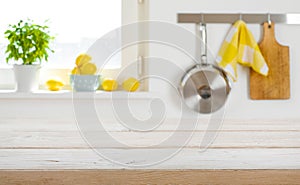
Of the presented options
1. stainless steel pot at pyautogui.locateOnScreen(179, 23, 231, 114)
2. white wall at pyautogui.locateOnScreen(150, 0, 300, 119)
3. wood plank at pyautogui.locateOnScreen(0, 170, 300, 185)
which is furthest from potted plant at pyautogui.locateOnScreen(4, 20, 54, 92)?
wood plank at pyautogui.locateOnScreen(0, 170, 300, 185)

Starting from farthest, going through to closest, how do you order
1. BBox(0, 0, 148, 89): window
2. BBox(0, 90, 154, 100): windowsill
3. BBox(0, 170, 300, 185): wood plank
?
BBox(0, 0, 148, 89): window < BBox(0, 90, 154, 100): windowsill < BBox(0, 170, 300, 185): wood plank

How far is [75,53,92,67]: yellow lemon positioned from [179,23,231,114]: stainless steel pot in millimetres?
339

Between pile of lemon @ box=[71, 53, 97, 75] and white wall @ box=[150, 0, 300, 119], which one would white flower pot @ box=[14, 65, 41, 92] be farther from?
white wall @ box=[150, 0, 300, 119]

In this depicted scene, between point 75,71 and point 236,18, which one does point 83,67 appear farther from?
point 236,18

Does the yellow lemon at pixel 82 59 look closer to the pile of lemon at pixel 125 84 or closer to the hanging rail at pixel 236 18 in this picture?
the pile of lemon at pixel 125 84

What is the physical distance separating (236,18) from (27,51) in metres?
0.70

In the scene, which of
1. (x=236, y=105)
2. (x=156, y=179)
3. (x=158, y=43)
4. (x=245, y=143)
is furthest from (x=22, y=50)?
(x=156, y=179)

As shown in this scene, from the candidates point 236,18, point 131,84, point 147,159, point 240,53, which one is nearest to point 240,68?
point 240,53

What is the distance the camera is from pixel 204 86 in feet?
4.98

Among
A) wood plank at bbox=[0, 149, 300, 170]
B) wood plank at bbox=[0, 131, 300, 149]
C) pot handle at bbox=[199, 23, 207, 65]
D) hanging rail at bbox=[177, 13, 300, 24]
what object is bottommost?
wood plank at bbox=[0, 149, 300, 170]

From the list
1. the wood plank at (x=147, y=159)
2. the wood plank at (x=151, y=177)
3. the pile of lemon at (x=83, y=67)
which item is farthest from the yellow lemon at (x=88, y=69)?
the wood plank at (x=151, y=177)

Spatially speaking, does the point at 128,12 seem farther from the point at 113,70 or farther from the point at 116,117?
the point at 116,117

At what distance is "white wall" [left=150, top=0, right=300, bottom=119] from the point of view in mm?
1536

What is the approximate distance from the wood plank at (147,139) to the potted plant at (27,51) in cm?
46
